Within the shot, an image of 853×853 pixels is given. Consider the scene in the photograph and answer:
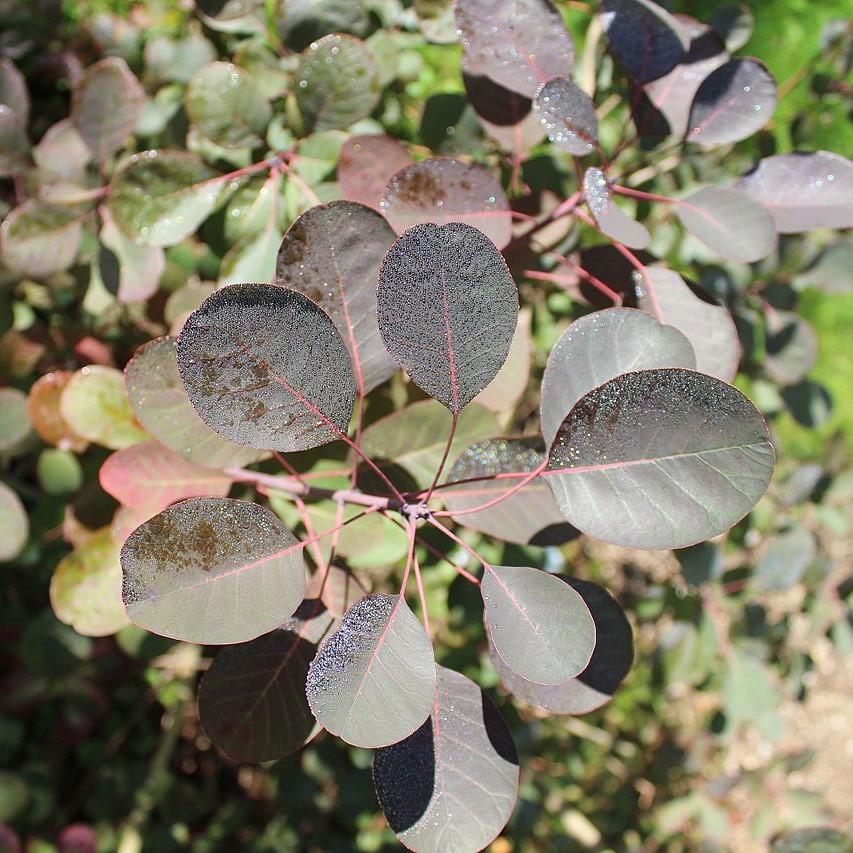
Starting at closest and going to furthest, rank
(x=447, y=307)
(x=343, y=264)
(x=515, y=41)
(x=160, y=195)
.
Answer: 1. (x=447, y=307)
2. (x=343, y=264)
3. (x=515, y=41)
4. (x=160, y=195)

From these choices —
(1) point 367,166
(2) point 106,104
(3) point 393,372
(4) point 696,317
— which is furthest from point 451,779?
(2) point 106,104

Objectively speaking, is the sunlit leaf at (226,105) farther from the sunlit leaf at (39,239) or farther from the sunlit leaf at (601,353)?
the sunlit leaf at (601,353)

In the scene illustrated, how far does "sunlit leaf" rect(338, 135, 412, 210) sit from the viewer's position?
883 mm

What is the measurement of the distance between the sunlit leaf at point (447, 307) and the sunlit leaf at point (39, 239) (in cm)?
59

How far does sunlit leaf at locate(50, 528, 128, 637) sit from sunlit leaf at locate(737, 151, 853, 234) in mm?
845

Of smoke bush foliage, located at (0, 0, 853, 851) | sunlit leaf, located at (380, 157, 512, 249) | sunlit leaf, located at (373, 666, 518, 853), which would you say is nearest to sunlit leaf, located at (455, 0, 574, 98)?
smoke bush foliage, located at (0, 0, 853, 851)

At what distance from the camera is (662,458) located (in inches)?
26.0

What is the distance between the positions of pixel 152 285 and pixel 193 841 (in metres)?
1.24

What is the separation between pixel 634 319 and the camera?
71 cm

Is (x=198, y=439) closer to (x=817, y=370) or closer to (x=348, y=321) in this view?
(x=348, y=321)

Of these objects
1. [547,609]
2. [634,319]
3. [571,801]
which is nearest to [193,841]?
[571,801]

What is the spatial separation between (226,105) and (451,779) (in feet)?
2.63

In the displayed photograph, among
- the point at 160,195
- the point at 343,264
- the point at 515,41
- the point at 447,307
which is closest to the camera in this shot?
the point at 447,307

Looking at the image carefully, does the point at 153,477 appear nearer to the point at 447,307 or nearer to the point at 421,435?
the point at 421,435
